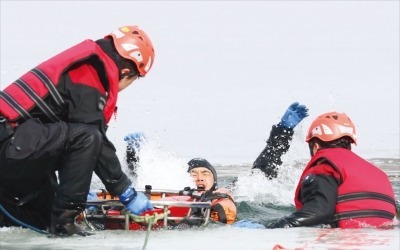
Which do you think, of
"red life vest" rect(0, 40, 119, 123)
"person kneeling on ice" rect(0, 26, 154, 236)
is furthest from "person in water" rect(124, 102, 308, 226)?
"red life vest" rect(0, 40, 119, 123)

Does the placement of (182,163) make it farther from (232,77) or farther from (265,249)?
(232,77)

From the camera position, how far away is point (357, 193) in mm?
6012

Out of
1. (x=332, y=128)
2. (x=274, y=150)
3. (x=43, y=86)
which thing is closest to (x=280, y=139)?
(x=274, y=150)

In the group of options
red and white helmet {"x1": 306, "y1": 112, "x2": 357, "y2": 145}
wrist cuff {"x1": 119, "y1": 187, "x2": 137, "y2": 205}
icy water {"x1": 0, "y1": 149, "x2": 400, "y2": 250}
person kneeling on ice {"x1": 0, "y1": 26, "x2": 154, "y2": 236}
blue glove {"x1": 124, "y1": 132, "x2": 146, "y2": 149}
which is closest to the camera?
icy water {"x1": 0, "y1": 149, "x2": 400, "y2": 250}

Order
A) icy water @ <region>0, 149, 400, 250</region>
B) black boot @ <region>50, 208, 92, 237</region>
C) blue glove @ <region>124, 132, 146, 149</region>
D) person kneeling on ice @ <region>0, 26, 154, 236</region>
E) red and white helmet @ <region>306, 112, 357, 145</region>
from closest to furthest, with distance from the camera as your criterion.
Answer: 1. icy water @ <region>0, 149, 400, 250</region>
2. person kneeling on ice @ <region>0, 26, 154, 236</region>
3. black boot @ <region>50, 208, 92, 237</region>
4. red and white helmet @ <region>306, 112, 357, 145</region>
5. blue glove @ <region>124, 132, 146, 149</region>

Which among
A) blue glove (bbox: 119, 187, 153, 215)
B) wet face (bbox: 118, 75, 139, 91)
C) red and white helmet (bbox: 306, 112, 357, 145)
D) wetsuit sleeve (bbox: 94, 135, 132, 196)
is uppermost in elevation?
wet face (bbox: 118, 75, 139, 91)

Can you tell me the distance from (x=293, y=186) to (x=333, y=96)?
32.3 ft

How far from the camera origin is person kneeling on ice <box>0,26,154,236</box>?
16.5 ft

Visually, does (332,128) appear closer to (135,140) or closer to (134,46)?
(134,46)

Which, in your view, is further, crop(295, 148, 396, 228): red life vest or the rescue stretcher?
crop(295, 148, 396, 228): red life vest

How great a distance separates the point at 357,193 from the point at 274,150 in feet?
13.4

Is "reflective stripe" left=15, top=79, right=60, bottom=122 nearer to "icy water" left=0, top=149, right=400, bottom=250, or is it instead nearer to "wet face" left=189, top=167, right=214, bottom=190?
"icy water" left=0, top=149, right=400, bottom=250

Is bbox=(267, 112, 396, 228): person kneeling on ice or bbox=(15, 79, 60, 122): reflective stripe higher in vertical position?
bbox=(15, 79, 60, 122): reflective stripe

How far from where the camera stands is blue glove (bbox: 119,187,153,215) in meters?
5.36
